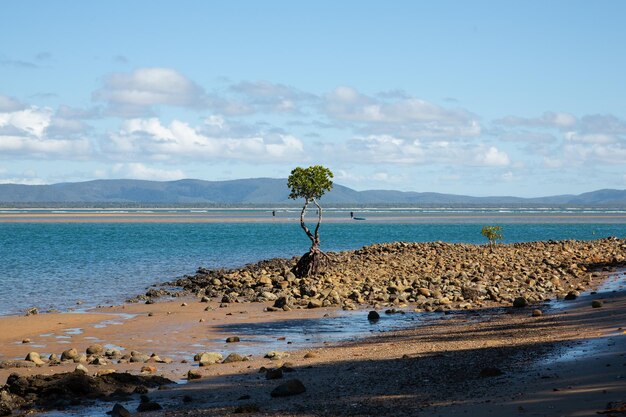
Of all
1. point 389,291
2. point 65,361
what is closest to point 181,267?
point 389,291

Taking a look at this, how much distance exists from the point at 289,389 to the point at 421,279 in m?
23.1

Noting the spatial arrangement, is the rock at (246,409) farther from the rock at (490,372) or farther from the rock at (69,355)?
the rock at (69,355)

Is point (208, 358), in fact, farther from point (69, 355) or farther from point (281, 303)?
point (281, 303)

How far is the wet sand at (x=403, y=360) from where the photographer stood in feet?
44.5

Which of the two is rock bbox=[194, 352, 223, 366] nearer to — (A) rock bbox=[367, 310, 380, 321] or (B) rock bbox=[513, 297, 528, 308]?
(A) rock bbox=[367, 310, 380, 321]

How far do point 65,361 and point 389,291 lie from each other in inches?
670

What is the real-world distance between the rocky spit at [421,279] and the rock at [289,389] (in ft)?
49.8

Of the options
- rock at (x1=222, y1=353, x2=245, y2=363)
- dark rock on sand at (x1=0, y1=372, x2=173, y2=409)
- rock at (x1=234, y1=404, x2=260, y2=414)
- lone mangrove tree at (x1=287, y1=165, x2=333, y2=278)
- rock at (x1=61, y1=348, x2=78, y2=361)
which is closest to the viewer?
rock at (x1=234, y1=404, x2=260, y2=414)

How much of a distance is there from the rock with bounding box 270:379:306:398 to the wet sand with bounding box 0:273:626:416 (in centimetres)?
18

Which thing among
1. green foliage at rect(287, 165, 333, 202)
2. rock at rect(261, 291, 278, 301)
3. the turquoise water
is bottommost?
the turquoise water

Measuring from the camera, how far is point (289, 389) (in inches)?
618

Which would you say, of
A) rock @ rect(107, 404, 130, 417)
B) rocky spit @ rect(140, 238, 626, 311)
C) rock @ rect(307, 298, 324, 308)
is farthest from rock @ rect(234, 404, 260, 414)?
rock @ rect(307, 298, 324, 308)

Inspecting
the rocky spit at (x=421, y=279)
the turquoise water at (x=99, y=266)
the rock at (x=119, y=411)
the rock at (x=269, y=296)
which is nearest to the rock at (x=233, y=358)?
the rock at (x=119, y=411)

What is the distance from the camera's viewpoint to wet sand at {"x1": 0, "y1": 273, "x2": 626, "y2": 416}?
44.5ft
